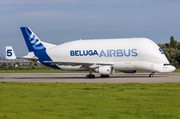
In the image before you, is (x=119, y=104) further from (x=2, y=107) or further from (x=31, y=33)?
(x=31, y=33)

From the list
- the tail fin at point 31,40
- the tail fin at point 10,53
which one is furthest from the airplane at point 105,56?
the tail fin at point 31,40

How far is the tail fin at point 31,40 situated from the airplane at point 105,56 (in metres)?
0.16

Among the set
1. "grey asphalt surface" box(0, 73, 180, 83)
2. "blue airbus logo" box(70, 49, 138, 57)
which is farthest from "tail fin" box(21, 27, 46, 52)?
"blue airbus logo" box(70, 49, 138, 57)

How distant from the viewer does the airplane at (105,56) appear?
117 feet

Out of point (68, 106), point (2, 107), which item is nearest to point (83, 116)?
point (68, 106)

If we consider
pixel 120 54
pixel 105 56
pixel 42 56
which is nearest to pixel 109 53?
pixel 105 56

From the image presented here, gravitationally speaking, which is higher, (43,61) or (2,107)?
(43,61)

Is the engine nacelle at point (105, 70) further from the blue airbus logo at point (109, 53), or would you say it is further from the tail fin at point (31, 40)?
the tail fin at point (31, 40)

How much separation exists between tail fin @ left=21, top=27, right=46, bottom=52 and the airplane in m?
0.16

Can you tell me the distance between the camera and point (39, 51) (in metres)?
42.0

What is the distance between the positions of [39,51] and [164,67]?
62.3ft

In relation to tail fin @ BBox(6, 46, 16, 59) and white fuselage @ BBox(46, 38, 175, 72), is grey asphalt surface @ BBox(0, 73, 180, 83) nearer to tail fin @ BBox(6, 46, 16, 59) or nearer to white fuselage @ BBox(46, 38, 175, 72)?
white fuselage @ BBox(46, 38, 175, 72)

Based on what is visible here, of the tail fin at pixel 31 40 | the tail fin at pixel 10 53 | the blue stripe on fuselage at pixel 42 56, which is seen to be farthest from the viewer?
the tail fin at pixel 31 40

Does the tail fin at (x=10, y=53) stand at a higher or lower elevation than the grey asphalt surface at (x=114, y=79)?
higher
